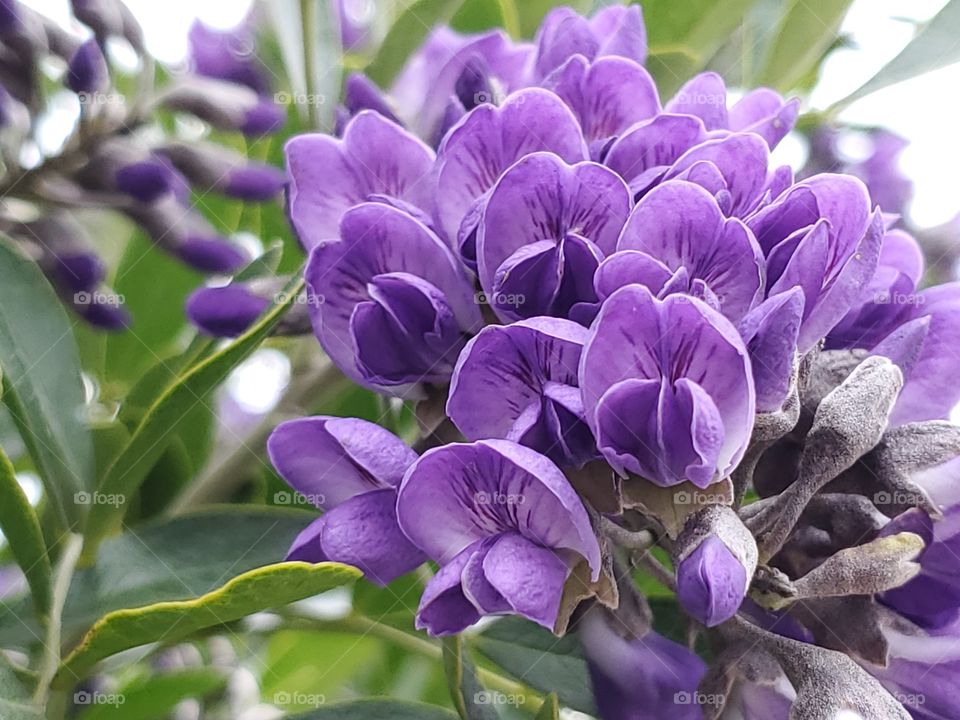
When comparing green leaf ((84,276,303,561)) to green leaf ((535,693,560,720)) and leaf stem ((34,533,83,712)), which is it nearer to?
leaf stem ((34,533,83,712))

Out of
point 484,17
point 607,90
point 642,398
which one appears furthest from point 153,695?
point 484,17

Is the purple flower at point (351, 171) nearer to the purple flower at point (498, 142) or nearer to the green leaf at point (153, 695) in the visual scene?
the purple flower at point (498, 142)

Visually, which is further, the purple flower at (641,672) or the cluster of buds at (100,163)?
the cluster of buds at (100,163)

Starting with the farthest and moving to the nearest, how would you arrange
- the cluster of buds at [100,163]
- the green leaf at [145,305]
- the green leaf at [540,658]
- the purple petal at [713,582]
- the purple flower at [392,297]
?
1. the green leaf at [145,305]
2. the cluster of buds at [100,163]
3. the green leaf at [540,658]
4. the purple flower at [392,297]
5. the purple petal at [713,582]

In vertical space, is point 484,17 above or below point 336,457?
above

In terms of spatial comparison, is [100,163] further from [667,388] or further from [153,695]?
[667,388]

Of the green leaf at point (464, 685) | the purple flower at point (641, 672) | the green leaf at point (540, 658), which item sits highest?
the purple flower at point (641, 672)

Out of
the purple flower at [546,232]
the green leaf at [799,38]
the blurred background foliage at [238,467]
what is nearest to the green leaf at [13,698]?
the blurred background foliage at [238,467]
